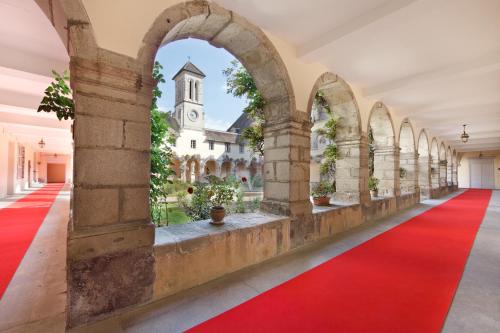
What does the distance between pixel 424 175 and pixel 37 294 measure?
10819 mm

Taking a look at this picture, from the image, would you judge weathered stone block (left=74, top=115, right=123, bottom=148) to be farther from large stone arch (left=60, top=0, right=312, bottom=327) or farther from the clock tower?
the clock tower

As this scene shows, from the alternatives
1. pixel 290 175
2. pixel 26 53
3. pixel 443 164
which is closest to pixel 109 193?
pixel 290 175

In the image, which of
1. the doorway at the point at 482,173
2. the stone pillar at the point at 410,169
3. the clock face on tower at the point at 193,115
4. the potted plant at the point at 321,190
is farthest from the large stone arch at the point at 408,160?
the clock face on tower at the point at 193,115

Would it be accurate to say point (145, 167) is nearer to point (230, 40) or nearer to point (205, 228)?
point (205, 228)

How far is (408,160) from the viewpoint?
730 centimetres

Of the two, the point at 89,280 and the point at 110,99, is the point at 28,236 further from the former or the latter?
the point at 110,99

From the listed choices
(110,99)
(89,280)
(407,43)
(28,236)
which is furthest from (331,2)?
(28,236)

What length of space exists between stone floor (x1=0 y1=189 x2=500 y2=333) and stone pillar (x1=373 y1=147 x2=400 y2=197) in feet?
9.60

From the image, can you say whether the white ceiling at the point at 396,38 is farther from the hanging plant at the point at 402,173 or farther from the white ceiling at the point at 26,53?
the hanging plant at the point at 402,173

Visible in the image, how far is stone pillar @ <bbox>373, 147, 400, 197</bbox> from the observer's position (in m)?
5.86

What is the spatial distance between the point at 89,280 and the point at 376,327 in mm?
1928

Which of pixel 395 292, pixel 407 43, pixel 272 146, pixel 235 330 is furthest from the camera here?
pixel 272 146

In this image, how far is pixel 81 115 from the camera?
152cm

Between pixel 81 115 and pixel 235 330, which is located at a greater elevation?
pixel 81 115
